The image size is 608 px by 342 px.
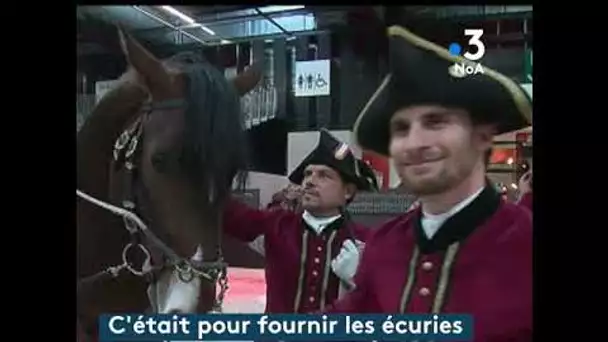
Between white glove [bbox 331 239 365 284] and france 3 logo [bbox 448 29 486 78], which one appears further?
white glove [bbox 331 239 365 284]

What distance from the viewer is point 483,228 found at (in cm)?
317

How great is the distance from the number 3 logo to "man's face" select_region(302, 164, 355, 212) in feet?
2.10

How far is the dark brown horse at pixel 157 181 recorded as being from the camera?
10.4 feet

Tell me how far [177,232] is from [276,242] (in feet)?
1.24

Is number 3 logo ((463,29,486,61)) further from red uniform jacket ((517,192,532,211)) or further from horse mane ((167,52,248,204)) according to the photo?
horse mane ((167,52,248,204))

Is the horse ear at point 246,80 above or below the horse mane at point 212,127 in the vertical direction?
above

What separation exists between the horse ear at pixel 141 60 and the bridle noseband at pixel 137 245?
140 millimetres

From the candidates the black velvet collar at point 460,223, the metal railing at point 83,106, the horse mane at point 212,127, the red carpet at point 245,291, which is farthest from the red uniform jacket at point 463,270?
the metal railing at point 83,106

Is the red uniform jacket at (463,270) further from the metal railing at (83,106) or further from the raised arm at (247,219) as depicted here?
the metal railing at (83,106)

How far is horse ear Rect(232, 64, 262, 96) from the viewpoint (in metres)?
3.16

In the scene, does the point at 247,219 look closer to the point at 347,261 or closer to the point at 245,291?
the point at 245,291

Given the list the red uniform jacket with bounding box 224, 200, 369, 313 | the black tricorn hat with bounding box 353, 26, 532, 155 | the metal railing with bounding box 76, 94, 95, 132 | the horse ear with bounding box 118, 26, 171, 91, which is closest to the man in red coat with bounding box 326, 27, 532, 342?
the black tricorn hat with bounding box 353, 26, 532, 155
